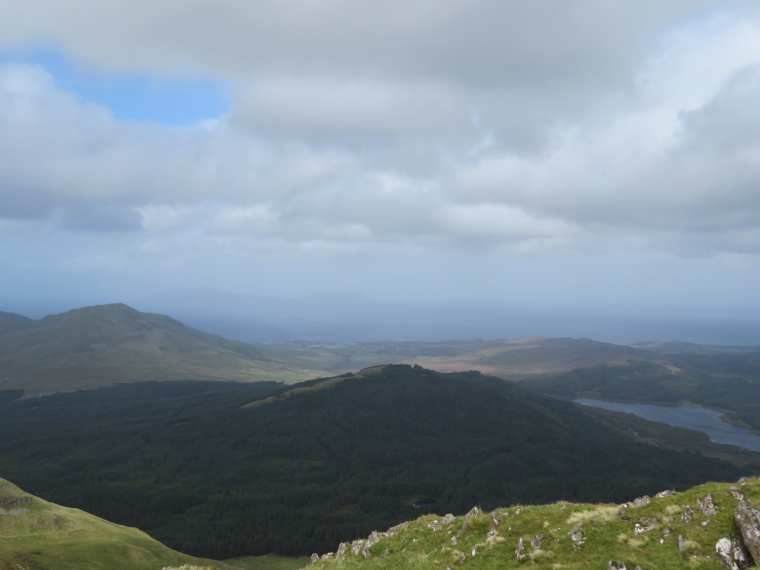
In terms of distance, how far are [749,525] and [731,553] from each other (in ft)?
5.49

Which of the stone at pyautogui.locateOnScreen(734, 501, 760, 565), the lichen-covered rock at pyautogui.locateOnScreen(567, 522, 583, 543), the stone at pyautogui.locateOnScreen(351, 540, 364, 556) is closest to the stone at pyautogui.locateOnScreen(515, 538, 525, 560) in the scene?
the lichen-covered rock at pyautogui.locateOnScreen(567, 522, 583, 543)

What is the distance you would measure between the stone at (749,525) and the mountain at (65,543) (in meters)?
72.5

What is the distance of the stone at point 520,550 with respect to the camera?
30.2 metres

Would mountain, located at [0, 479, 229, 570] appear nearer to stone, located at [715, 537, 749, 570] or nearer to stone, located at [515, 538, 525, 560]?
stone, located at [515, 538, 525, 560]

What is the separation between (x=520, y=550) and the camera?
30906mm

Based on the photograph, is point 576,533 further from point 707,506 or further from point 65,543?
point 65,543

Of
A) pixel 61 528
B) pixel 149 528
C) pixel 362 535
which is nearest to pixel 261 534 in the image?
pixel 362 535

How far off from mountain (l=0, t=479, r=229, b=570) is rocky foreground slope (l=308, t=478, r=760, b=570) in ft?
170

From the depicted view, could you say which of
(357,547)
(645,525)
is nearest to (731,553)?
(645,525)

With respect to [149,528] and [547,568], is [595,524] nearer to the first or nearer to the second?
[547,568]

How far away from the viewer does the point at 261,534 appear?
16462cm

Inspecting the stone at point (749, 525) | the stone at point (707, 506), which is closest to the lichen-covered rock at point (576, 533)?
the stone at point (707, 506)

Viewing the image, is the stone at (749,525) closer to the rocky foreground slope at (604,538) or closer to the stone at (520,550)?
the rocky foreground slope at (604,538)

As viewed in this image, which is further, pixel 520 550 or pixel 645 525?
pixel 520 550
